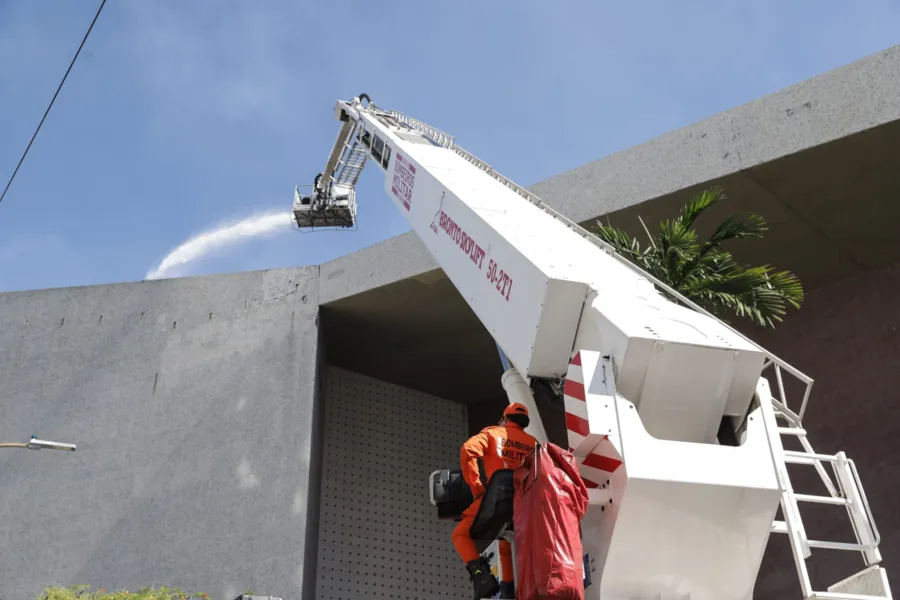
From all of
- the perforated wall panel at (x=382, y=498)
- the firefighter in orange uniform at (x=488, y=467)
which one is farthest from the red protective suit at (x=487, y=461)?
the perforated wall panel at (x=382, y=498)

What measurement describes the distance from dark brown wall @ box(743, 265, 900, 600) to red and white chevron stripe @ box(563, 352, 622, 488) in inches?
344

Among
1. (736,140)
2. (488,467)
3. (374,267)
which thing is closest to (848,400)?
(736,140)

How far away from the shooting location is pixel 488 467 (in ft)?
19.2

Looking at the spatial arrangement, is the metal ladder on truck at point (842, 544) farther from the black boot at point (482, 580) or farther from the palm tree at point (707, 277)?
the palm tree at point (707, 277)

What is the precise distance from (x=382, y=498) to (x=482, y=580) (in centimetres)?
1187

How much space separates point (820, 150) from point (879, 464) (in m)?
4.63

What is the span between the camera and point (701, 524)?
4.43m

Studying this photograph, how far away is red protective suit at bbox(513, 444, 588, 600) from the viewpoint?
4109 millimetres

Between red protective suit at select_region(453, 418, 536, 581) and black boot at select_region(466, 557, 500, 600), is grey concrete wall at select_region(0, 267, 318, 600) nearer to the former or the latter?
red protective suit at select_region(453, 418, 536, 581)

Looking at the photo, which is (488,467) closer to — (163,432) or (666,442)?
(666,442)

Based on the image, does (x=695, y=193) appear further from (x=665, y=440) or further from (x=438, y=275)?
(x=665, y=440)

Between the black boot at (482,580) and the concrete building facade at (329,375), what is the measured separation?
7.11m

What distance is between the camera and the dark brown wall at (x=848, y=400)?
13.0 meters

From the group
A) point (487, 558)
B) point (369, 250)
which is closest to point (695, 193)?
point (369, 250)
